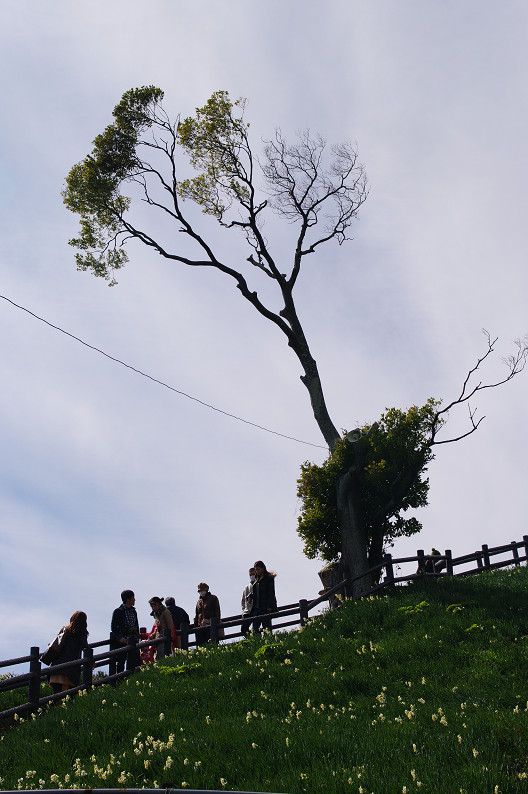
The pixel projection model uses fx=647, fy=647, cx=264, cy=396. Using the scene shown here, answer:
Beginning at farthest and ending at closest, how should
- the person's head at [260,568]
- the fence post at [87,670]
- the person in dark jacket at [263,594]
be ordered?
the person in dark jacket at [263,594] → the person's head at [260,568] → the fence post at [87,670]

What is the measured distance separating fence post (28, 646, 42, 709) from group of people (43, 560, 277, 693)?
281 millimetres

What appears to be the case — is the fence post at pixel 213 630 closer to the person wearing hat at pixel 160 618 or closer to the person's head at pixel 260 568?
the person wearing hat at pixel 160 618

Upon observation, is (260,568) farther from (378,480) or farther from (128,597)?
(378,480)

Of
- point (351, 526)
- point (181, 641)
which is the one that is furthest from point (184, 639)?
point (351, 526)

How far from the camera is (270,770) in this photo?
22.9ft

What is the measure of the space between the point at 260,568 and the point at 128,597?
353 centimetres

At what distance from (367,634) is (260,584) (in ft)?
12.6

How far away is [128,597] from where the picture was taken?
1411 cm

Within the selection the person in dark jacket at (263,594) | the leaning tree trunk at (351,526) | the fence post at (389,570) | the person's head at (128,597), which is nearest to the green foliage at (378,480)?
the leaning tree trunk at (351,526)

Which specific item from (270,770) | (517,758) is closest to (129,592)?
(270,770)

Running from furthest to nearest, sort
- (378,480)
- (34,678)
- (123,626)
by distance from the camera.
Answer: (378,480), (123,626), (34,678)

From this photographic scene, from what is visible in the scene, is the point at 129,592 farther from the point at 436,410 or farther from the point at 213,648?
the point at 436,410

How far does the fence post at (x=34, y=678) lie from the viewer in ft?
37.8

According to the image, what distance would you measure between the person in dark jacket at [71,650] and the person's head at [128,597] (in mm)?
1169
